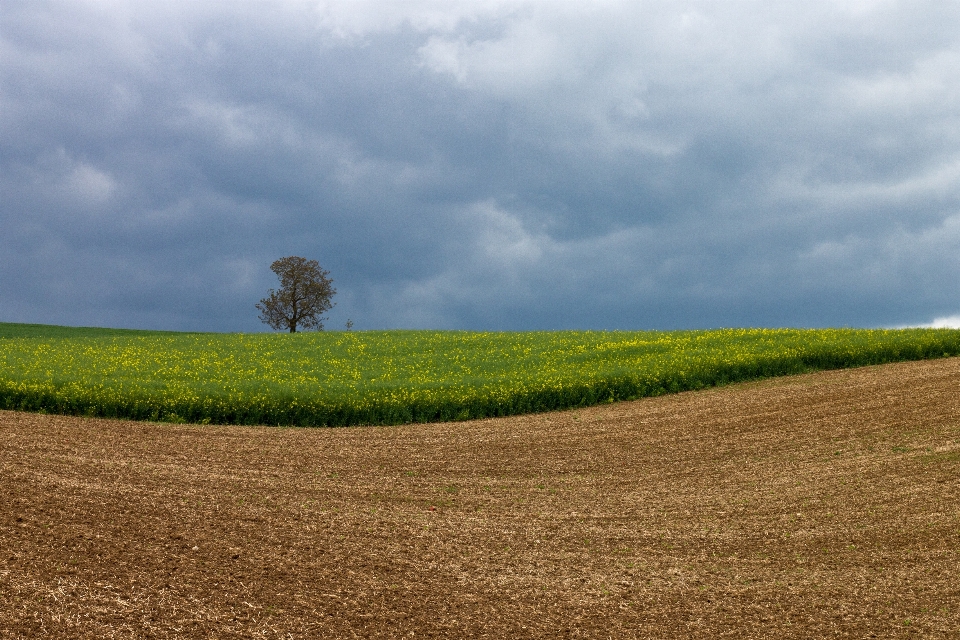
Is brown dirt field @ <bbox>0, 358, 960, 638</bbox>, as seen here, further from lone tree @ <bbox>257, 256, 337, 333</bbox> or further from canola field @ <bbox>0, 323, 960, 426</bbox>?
lone tree @ <bbox>257, 256, 337, 333</bbox>

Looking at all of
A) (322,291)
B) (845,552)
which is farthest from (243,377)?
(322,291)

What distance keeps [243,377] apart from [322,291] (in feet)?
119

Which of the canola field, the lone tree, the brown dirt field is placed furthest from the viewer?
the lone tree

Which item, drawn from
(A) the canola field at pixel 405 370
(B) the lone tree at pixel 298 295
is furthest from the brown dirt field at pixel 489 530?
(B) the lone tree at pixel 298 295

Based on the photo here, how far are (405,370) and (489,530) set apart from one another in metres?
15.8

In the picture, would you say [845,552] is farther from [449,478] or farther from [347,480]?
[347,480]

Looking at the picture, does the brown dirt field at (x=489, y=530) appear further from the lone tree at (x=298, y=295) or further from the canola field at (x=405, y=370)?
the lone tree at (x=298, y=295)

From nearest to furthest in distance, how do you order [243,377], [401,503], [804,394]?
[401,503] < [804,394] < [243,377]

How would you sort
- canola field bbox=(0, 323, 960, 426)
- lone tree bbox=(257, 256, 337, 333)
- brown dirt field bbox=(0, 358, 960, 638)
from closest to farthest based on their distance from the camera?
brown dirt field bbox=(0, 358, 960, 638)
canola field bbox=(0, 323, 960, 426)
lone tree bbox=(257, 256, 337, 333)

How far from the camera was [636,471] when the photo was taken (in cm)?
1614

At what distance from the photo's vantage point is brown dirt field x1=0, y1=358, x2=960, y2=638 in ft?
29.9

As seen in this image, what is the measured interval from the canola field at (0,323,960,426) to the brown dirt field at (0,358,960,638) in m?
1.98

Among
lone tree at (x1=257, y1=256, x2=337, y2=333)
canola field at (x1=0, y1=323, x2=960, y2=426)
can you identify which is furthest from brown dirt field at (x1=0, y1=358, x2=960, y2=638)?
lone tree at (x1=257, y1=256, x2=337, y2=333)

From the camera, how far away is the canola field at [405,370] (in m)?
21.5
